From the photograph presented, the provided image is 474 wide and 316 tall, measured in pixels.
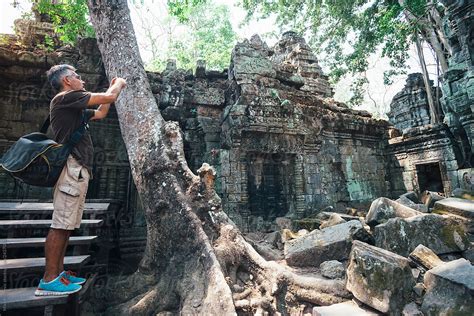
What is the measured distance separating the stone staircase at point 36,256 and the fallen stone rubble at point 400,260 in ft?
7.05

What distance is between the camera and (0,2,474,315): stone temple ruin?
3609 millimetres

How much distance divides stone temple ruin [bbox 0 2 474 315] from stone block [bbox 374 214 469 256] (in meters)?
0.01

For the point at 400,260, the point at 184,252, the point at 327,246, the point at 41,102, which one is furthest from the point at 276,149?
the point at 41,102

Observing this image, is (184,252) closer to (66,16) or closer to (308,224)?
(308,224)

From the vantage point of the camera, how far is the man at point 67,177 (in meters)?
1.96

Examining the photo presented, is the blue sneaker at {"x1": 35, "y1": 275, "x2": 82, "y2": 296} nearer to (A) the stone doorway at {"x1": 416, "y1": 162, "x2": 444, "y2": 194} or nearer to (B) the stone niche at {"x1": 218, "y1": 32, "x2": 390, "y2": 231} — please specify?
(B) the stone niche at {"x1": 218, "y1": 32, "x2": 390, "y2": 231}

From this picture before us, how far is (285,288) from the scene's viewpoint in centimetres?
273

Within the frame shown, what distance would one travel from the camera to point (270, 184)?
5902 mm

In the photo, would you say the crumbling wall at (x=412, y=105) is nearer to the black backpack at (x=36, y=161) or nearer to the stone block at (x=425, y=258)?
the stone block at (x=425, y=258)

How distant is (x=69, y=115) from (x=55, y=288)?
129 centimetres

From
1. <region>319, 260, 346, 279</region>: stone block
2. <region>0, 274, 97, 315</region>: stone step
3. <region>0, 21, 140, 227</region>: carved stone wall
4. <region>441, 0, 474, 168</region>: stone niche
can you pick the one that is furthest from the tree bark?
<region>0, 274, 97, 315</region>: stone step

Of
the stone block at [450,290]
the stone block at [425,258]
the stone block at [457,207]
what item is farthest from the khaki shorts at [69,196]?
the stone block at [457,207]

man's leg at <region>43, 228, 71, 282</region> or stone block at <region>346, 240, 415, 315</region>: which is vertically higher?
man's leg at <region>43, 228, 71, 282</region>

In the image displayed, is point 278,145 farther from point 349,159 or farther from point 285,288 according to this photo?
point 285,288
